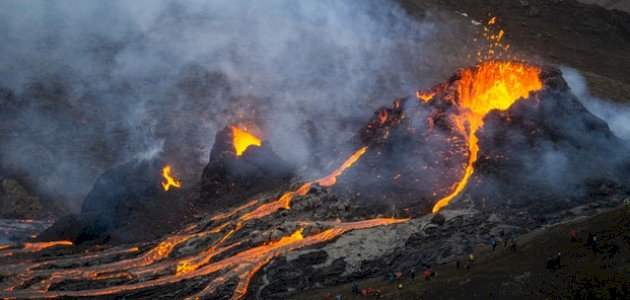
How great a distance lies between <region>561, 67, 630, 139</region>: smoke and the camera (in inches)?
3163

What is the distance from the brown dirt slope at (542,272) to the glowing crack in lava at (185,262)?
8.92 metres

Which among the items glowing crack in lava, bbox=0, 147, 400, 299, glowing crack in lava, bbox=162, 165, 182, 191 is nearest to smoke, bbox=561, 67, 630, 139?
glowing crack in lava, bbox=0, 147, 400, 299

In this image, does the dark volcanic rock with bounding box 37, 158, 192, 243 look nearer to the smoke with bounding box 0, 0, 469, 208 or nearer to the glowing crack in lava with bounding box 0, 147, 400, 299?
the glowing crack in lava with bounding box 0, 147, 400, 299

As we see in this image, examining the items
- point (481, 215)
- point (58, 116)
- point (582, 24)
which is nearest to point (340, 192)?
point (481, 215)

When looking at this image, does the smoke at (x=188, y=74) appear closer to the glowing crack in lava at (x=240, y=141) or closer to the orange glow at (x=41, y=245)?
the glowing crack in lava at (x=240, y=141)

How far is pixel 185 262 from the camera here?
52.9 metres

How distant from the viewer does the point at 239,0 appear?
13075 cm

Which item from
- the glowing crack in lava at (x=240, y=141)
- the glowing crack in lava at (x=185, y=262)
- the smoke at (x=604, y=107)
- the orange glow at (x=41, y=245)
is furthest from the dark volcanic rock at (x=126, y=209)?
the smoke at (x=604, y=107)

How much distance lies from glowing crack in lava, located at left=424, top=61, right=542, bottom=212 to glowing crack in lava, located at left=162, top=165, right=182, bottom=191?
38327 mm

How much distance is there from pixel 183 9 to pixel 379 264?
3776 inches

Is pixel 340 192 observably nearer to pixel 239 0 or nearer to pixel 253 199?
pixel 253 199

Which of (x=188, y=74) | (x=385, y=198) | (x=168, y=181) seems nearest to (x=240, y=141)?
(x=168, y=181)

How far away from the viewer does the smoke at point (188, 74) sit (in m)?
102

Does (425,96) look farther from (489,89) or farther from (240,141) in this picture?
(240,141)
